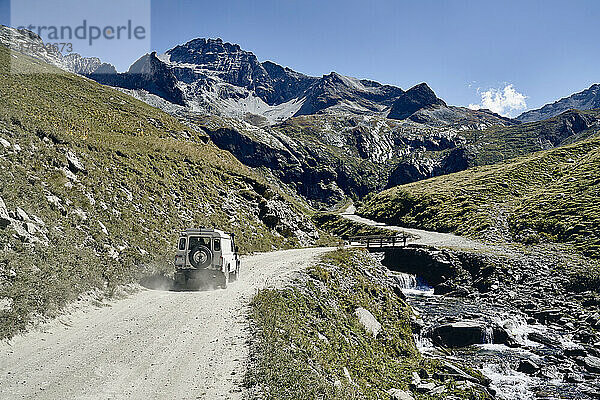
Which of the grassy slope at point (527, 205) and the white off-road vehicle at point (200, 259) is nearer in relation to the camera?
the white off-road vehicle at point (200, 259)

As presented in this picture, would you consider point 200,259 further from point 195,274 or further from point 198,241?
point 198,241

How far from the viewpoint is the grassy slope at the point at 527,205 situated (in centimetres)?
4728

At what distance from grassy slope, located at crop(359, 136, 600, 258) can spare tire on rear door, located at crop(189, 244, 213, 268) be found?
4083 centimetres

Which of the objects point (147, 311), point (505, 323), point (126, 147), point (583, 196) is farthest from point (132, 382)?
point (583, 196)

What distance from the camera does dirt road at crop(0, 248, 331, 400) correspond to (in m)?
8.62

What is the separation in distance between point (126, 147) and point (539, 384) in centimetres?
3913

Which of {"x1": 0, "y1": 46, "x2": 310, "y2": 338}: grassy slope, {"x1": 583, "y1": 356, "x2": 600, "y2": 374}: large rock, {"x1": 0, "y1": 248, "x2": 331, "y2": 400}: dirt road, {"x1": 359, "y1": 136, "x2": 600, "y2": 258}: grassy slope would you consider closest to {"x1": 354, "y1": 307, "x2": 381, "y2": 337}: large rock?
{"x1": 0, "y1": 248, "x2": 331, "y2": 400}: dirt road

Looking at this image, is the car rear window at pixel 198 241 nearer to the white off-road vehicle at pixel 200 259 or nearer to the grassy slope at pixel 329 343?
the white off-road vehicle at pixel 200 259

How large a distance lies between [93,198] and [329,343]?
18.3 metres

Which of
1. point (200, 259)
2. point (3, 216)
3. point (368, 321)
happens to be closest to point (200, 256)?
point (200, 259)

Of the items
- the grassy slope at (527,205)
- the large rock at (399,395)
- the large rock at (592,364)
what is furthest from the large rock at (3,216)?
the grassy slope at (527,205)

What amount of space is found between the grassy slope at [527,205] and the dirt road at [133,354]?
139ft

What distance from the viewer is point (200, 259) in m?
19.5

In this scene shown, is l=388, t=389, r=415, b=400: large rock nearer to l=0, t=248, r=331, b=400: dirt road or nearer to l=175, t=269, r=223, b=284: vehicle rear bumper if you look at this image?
l=0, t=248, r=331, b=400: dirt road
